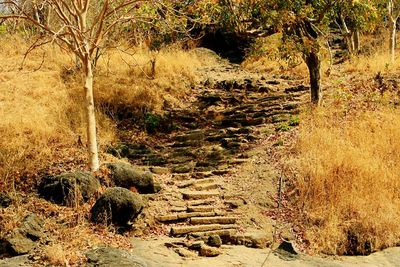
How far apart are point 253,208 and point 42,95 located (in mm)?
7574

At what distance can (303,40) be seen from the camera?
11758 mm

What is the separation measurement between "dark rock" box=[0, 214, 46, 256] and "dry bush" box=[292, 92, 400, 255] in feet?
14.8

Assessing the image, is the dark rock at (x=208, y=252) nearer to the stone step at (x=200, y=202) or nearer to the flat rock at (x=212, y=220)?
the flat rock at (x=212, y=220)

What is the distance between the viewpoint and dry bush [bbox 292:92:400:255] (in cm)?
801

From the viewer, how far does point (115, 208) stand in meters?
7.62

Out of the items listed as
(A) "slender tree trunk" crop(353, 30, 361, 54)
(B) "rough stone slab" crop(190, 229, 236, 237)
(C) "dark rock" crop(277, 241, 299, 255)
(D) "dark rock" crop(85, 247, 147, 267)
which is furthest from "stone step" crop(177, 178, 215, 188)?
(A) "slender tree trunk" crop(353, 30, 361, 54)

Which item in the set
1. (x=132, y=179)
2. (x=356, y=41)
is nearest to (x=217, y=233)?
(x=132, y=179)

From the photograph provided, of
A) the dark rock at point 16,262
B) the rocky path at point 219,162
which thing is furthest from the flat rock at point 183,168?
the dark rock at point 16,262

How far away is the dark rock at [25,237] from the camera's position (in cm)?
666

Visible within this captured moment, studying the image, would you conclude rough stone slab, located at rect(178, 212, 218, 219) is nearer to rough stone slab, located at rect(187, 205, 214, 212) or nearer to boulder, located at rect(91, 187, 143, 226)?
rough stone slab, located at rect(187, 205, 214, 212)

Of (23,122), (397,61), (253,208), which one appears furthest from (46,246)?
(397,61)

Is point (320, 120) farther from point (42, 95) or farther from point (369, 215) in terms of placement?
point (42, 95)

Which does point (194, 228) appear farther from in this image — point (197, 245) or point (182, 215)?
point (197, 245)

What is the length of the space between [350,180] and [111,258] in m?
5.05
